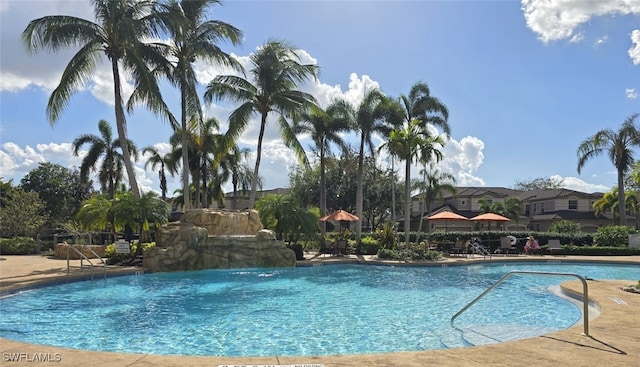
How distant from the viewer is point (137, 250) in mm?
18281

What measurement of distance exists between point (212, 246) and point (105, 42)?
9.76 metres

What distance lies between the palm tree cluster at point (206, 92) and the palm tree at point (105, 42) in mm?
39

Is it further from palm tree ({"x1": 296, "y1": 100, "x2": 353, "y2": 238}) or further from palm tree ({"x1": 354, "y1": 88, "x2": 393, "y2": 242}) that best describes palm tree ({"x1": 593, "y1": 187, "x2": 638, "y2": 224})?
palm tree ({"x1": 296, "y1": 100, "x2": 353, "y2": 238})

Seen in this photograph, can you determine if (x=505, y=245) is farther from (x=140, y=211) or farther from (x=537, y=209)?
(x=537, y=209)

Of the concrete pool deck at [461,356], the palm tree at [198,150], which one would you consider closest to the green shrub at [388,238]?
the palm tree at [198,150]

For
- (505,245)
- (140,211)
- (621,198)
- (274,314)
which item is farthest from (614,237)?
(140,211)

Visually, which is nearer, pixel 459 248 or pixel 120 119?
pixel 120 119

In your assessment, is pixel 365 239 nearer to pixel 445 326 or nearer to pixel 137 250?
pixel 137 250

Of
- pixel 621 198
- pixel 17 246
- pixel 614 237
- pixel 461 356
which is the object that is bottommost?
pixel 17 246

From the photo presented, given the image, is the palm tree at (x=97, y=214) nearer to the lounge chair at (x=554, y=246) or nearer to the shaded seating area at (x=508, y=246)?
the shaded seating area at (x=508, y=246)

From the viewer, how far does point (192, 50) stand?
2103 cm

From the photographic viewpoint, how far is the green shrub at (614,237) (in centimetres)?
2589

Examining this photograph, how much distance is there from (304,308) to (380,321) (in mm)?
2079

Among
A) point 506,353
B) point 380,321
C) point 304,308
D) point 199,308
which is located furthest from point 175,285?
point 506,353
